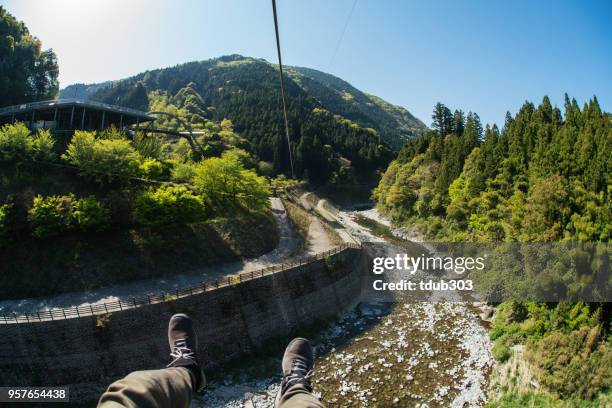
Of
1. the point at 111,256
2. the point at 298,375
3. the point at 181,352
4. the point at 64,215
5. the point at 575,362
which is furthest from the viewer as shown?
the point at 64,215

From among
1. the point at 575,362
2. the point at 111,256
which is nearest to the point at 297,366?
the point at 575,362

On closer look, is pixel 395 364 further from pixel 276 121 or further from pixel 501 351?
pixel 276 121

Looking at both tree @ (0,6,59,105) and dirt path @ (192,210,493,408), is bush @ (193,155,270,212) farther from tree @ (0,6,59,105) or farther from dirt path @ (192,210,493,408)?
tree @ (0,6,59,105)

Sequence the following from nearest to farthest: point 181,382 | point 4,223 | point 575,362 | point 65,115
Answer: point 181,382 < point 575,362 < point 4,223 < point 65,115

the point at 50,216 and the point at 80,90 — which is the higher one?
the point at 80,90

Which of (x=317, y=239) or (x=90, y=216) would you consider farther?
(x=317, y=239)
